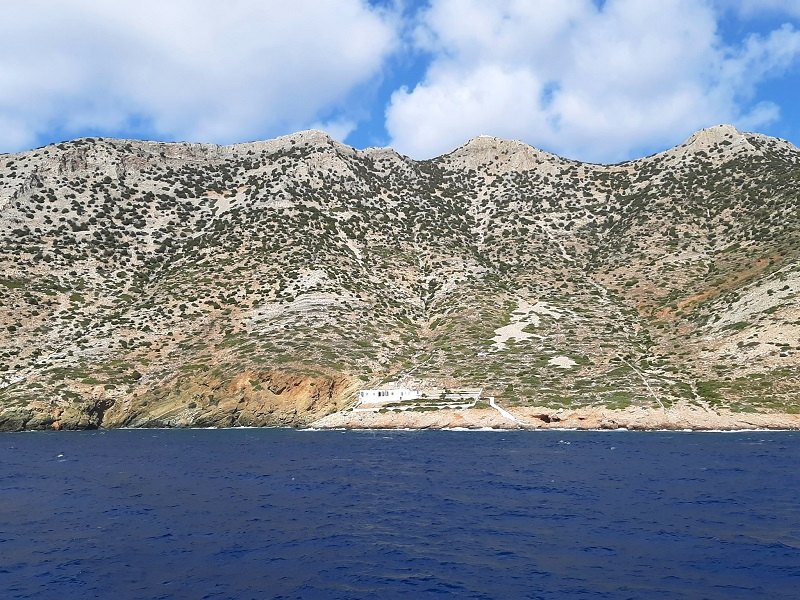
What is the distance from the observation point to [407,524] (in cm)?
3238

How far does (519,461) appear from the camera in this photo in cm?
5228

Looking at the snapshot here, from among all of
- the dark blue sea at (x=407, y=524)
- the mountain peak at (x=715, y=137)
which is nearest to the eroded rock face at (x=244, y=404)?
the dark blue sea at (x=407, y=524)

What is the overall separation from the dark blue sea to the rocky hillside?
29013 mm

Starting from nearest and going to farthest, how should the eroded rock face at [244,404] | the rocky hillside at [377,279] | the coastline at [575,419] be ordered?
the coastline at [575,419], the eroded rock face at [244,404], the rocky hillside at [377,279]

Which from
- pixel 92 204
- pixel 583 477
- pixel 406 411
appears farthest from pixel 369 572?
pixel 92 204

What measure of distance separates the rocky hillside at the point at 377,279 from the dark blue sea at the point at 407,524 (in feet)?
95.2

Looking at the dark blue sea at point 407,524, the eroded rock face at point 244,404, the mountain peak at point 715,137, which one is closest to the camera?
the dark blue sea at point 407,524

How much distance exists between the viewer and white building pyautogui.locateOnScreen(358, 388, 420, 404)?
87.8 meters

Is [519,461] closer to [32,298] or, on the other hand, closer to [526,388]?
[526,388]

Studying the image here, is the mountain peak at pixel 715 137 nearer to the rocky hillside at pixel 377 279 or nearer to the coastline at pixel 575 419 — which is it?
the rocky hillside at pixel 377 279

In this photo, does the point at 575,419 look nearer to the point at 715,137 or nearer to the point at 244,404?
the point at 244,404

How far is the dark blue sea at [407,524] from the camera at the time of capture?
23.6 meters

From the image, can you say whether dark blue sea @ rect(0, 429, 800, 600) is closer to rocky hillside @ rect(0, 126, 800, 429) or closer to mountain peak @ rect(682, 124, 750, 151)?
rocky hillside @ rect(0, 126, 800, 429)

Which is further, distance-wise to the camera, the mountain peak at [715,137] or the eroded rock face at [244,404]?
the mountain peak at [715,137]
